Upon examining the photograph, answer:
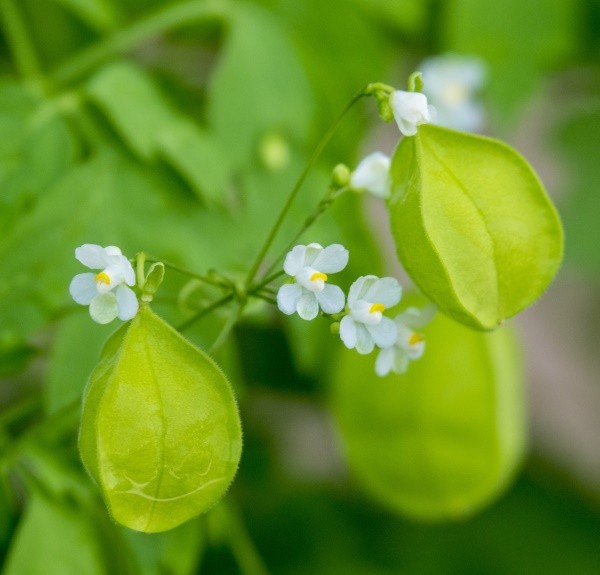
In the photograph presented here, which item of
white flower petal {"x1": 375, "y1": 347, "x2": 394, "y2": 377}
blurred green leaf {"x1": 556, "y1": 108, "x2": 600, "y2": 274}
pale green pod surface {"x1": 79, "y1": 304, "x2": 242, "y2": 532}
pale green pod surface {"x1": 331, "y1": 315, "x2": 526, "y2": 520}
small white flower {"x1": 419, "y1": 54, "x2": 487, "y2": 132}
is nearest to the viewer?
pale green pod surface {"x1": 79, "y1": 304, "x2": 242, "y2": 532}

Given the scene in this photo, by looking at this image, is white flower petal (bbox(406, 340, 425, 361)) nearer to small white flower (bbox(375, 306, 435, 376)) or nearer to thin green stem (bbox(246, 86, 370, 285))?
small white flower (bbox(375, 306, 435, 376))

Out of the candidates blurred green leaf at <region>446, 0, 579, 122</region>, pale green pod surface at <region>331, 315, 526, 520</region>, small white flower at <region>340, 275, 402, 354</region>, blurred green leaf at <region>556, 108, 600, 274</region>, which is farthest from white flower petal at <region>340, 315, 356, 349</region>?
blurred green leaf at <region>556, 108, 600, 274</region>

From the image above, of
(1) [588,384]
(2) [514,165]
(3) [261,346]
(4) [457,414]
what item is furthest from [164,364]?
(1) [588,384]

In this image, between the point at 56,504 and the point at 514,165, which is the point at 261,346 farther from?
the point at 514,165

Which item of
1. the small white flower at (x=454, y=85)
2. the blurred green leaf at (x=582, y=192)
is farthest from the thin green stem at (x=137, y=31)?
the blurred green leaf at (x=582, y=192)

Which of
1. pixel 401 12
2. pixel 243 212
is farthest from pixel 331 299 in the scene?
pixel 401 12

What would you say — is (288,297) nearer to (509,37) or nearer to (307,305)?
(307,305)

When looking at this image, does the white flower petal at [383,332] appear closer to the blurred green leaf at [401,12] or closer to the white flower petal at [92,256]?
the white flower petal at [92,256]
